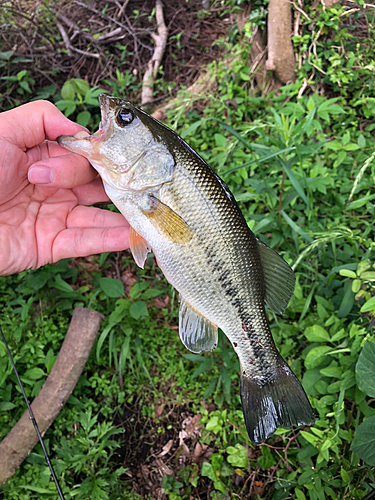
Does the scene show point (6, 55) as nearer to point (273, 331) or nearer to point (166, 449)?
point (273, 331)

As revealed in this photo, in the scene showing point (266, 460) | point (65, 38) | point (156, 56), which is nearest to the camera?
point (266, 460)

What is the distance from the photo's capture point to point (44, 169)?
1890 millimetres

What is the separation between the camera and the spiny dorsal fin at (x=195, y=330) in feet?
6.31

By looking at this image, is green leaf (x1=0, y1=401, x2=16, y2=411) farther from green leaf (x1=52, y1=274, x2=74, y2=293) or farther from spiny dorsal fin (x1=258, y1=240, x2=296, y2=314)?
spiny dorsal fin (x1=258, y1=240, x2=296, y2=314)

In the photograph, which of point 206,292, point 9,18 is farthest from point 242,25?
point 206,292

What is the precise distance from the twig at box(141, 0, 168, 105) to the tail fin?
4.01 m

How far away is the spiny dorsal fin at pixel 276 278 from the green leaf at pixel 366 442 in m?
0.88

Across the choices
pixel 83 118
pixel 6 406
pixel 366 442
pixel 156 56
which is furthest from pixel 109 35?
pixel 366 442

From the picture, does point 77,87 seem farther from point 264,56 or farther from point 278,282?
point 278,282

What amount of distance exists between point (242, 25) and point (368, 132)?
2.15m

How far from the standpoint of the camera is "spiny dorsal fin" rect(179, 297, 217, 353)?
1925 mm

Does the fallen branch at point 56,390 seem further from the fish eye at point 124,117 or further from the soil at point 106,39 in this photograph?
the soil at point 106,39

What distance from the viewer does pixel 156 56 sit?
4.91 metres

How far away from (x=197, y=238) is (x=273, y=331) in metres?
1.54
